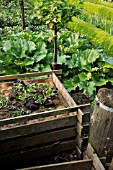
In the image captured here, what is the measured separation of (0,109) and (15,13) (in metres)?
8.92

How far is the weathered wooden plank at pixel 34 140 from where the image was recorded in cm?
313

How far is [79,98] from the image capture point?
17.5ft

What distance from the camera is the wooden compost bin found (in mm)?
3102

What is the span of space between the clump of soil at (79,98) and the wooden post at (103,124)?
8.91 ft

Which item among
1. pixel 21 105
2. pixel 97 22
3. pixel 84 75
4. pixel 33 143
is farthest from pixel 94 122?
pixel 97 22

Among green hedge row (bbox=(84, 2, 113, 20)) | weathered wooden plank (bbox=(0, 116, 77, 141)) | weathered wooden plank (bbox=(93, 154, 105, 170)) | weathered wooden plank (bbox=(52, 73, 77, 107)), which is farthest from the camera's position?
green hedge row (bbox=(84, 2, 113, 20))

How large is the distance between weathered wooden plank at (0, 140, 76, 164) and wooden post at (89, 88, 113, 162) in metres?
0.98

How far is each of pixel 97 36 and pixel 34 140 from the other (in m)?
6.14

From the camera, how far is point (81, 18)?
441 inches

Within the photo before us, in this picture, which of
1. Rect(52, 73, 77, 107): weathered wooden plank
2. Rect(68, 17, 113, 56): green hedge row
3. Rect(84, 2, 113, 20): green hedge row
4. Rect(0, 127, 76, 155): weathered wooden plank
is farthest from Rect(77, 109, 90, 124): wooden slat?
Rect(84, 2, 113, 20): green hedge row

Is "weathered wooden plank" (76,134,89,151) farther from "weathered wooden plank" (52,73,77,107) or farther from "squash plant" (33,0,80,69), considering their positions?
"squash plant" (33,0,80,69)

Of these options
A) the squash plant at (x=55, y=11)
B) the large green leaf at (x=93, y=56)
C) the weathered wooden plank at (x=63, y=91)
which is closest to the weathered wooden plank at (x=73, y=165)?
the weathered wooden plank at (x=63, y=91)

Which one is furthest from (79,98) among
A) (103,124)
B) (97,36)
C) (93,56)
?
(97,36)

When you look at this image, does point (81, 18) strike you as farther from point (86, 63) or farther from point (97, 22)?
point (86, 63)
